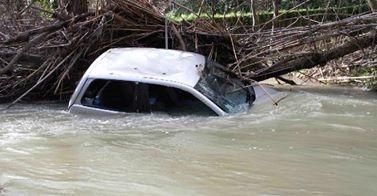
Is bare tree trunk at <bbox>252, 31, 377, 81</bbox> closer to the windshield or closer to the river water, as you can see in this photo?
the river water

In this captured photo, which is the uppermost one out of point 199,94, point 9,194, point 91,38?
point 91,38

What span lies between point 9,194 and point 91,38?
5.60m

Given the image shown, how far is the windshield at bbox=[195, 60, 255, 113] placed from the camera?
27.5 feet

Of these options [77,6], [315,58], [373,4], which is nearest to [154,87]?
[77,6]

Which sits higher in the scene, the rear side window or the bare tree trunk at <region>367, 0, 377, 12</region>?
the bare tree trunk at <region>367, 0, 377, 12</region>

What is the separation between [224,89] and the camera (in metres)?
8.84

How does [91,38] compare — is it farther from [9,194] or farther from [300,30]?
[9,194]

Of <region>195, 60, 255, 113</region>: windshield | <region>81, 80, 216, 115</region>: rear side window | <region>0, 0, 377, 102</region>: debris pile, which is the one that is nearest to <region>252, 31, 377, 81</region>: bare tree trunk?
<region>0, 0, 377, 102</region>: debris pile

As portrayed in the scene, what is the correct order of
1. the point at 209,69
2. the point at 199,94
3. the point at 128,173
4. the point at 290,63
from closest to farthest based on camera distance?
the point at 128,173, the point at 199,94, the point at 209,69, the point at 290,63

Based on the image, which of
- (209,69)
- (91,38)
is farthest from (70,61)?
(209,69)

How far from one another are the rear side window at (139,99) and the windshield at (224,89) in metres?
0.20

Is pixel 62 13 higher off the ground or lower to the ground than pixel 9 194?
higher

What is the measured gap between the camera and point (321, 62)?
38.2 ft

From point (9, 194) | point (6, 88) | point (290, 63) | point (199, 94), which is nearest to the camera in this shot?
point (9, 194)
